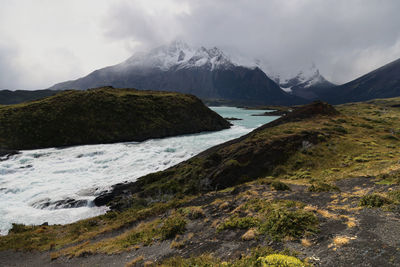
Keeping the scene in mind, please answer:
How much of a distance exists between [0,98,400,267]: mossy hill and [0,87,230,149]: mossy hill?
142 ft

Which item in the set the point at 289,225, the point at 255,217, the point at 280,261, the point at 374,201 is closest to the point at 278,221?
the point at 289,225

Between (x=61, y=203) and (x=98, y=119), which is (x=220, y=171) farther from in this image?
(x=98, y=119)

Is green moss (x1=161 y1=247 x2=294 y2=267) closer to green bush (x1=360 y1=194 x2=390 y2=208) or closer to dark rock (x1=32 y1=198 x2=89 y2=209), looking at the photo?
green bush (x1=360 y1=194 x2=390 y2=208)

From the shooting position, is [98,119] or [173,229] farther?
[98,119]

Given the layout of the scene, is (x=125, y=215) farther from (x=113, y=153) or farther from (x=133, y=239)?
(x=113, y=153)

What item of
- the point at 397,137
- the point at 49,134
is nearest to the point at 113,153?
the point at 49,134

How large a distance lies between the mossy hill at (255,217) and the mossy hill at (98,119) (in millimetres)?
43260

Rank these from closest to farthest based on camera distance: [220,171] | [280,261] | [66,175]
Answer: [280,261], [220,171], [66,175]

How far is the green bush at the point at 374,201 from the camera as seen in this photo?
11.4 metres

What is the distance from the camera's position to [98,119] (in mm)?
73250

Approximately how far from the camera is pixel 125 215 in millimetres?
22750

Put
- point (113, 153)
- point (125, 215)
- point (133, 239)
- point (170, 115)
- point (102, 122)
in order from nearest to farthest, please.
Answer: point (133, 239)
point (125, 215)
point (113, 153)
point (102, 122)
point (170, 115)

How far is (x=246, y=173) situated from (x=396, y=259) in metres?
20.9

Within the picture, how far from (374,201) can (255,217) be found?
6.80 m
